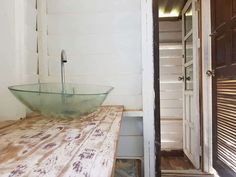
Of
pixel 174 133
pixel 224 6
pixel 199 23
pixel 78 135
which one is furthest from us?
pixel 174 133

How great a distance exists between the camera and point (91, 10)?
195 centimetres

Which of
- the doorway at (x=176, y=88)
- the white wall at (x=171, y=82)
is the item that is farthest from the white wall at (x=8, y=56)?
the white wall at (x=171, y=82)

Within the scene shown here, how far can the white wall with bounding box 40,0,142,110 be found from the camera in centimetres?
192

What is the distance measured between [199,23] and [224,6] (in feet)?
1.79

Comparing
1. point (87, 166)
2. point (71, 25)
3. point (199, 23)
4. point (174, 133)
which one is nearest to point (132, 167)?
point (71, 25)

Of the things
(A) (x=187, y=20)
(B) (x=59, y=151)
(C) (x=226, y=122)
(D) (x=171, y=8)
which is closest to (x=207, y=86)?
(C) (x=226, y=122)

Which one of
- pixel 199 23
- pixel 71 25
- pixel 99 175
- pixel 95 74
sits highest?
pixel 199 23

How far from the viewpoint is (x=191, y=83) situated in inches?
129

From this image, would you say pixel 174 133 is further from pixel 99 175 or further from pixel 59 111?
pixel 99 175

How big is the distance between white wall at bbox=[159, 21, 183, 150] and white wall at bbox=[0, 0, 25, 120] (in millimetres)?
3269

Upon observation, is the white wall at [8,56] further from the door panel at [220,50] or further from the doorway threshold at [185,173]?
the doorway threshold at [185,173]

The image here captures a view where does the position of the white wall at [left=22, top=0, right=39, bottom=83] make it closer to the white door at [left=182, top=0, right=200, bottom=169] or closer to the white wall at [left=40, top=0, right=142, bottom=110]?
the white wall at [left=40, top=0, right=142, bottom=110]

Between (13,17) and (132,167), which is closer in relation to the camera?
(13,17)

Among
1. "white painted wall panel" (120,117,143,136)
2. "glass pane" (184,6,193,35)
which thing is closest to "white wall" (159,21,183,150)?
"glass pane" (184,6,193,35)
